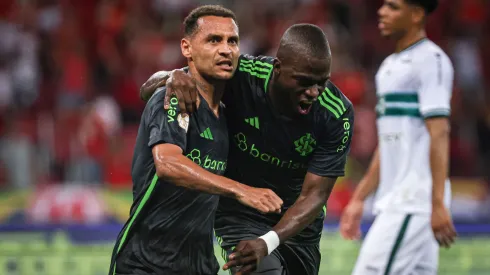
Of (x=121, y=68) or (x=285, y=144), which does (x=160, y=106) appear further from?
(x=121, y=68)

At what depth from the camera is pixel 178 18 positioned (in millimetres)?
12742

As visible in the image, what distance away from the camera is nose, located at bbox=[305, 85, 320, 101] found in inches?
178

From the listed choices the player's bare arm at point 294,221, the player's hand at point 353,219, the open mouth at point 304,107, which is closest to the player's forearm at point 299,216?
the player's bare arm at point 294,221

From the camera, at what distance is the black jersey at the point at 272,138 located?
4.89 meters

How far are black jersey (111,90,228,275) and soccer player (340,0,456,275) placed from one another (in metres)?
1.63

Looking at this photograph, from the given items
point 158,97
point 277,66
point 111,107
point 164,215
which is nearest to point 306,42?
point 277,66

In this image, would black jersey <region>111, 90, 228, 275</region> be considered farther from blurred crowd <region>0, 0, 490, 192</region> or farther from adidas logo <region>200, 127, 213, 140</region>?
blurred crowd <region>0, 0, 490, 192</region>

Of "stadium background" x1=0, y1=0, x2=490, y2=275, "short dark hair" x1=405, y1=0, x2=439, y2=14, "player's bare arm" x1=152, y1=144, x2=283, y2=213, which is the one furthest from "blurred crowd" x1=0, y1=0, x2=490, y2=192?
"player's bare arm" x1=152, y1=144, x2=283, y2=213

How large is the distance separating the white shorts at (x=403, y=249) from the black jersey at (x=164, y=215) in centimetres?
156

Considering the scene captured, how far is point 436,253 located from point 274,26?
7542 millimetres

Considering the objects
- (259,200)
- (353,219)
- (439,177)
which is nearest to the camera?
(259,200)

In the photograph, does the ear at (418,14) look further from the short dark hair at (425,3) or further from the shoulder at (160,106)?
the shoulder at (160,106)

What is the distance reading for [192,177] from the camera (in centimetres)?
399

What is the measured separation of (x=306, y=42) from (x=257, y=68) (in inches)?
20.7
